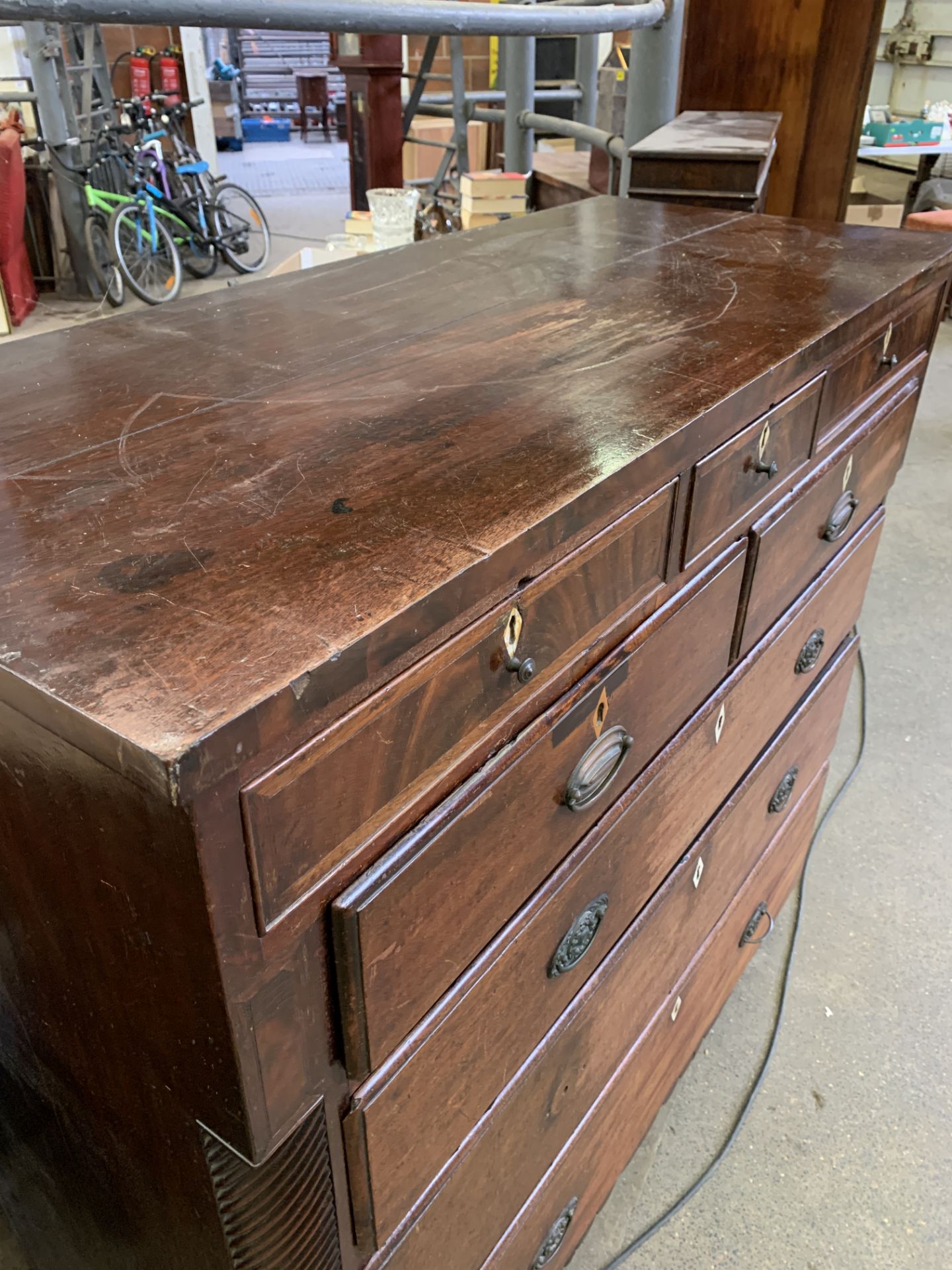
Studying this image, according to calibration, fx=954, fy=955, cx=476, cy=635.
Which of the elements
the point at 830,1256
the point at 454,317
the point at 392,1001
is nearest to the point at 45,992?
the point at 392,1001

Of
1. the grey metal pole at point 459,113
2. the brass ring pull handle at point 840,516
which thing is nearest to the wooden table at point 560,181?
the grey metal pole at point 459,113

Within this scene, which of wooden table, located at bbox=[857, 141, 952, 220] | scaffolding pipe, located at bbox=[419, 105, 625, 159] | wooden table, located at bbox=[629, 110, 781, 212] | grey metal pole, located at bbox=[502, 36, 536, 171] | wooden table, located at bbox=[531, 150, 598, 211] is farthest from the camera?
wooden table, located at bbox=[857, 141, 952, 220]

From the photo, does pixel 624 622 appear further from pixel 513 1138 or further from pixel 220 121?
pixel 220 121

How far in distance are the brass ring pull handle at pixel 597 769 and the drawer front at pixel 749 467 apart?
155 mm

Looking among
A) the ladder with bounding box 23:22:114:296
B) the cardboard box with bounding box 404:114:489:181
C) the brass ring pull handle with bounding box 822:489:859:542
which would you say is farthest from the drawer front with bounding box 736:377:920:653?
the cardboard box with bounding box 404:114:489:181

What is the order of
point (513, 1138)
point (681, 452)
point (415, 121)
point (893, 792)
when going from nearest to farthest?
point (681, 452) → point (513, 1138) → point (893, 792) → point (415, 121)

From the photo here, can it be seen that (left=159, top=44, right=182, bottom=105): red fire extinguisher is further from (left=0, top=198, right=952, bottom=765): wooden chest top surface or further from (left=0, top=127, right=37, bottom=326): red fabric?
(left=0, top=198, right=952, bottom=765): wooden chest top surface

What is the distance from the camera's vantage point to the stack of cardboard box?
254cm

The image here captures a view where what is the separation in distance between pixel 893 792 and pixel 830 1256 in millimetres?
996

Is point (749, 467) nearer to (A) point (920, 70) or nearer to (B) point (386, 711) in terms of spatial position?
(B) point (386, 711)

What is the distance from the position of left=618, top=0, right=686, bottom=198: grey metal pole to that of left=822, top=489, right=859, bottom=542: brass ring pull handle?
0.68 metres

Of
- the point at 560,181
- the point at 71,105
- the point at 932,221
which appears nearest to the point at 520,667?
the point at 560,181

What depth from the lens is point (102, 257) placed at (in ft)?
17.3

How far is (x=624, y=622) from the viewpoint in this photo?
701 millimetres
